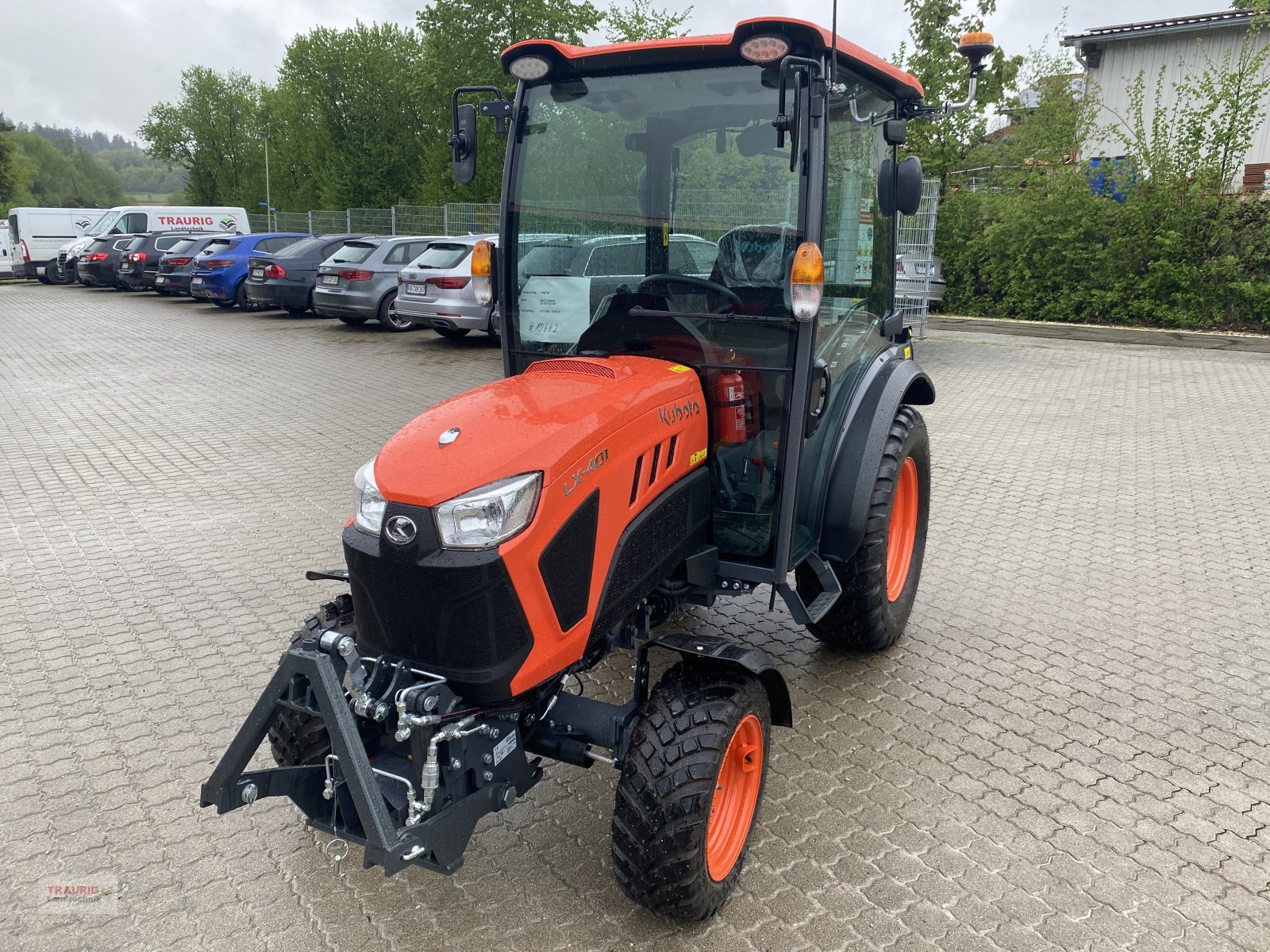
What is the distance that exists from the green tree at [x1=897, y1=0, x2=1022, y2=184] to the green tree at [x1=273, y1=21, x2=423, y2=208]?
27576 millimetres

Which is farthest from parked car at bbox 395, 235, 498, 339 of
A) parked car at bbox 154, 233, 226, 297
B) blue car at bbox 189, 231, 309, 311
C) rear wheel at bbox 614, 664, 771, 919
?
rear wheel at bbox 614, 664, 771, 919

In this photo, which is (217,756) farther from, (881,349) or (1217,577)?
(1217,577)

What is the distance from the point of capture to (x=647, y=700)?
281 centimetres

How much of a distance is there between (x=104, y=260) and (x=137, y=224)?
254 centimetres

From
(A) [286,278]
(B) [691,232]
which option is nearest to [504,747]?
(B) [691,232]

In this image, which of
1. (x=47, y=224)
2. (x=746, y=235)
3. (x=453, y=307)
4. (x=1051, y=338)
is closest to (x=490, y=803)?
(x=746, y=235)

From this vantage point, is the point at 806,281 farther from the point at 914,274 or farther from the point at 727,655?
the point at 914,274

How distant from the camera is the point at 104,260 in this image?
23.3m

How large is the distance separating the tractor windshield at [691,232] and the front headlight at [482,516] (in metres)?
1.08

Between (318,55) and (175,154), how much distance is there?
17491 mm

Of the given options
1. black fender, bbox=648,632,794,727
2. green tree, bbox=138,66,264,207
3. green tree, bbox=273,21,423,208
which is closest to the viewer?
black fender, bbox=648,632,794,727

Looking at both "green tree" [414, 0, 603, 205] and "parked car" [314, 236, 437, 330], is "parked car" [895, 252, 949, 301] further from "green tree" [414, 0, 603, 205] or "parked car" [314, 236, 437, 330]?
"green tree" [414, 0, 603, 205]

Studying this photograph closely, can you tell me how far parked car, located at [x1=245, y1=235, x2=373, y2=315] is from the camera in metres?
17.2

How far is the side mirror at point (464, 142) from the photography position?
3592 mm
